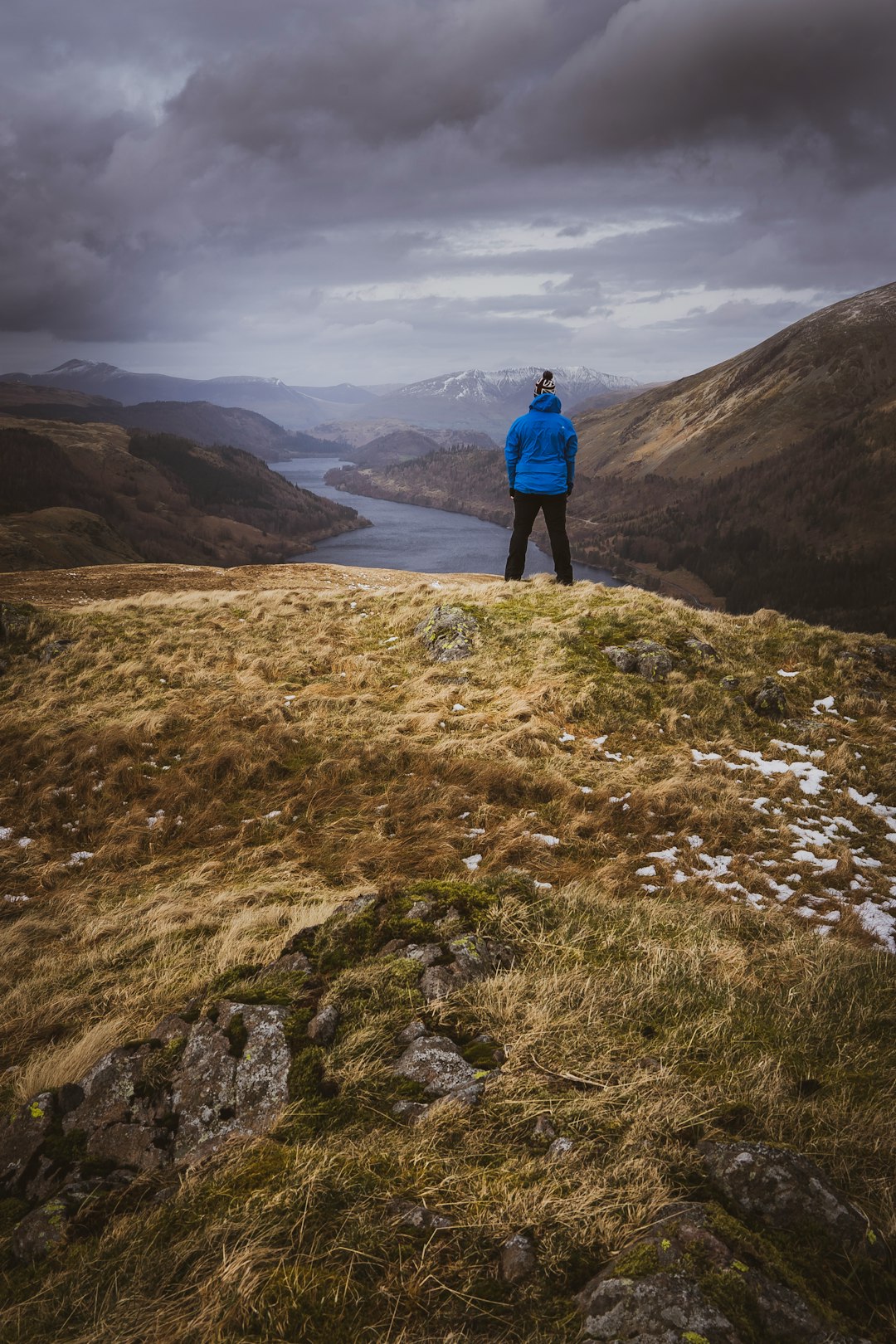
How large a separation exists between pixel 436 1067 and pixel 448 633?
33.3 ft

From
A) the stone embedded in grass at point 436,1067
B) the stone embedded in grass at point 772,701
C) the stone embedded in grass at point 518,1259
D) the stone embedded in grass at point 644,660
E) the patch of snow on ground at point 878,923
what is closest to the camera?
the stone embedded in grass at point 518,1259

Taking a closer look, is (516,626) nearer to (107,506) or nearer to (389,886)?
(389,886)

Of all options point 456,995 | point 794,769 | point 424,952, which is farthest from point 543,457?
point 456,995

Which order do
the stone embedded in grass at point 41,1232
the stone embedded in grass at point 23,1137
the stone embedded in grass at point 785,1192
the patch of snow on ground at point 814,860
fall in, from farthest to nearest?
the patch of snow on ground at point 814,860
the stone embedded in grass at point 23,1137
the stone embedded in grass at point 41,1232
the stone embedded in grass at point 785,1192

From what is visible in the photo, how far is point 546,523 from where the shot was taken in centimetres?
1412

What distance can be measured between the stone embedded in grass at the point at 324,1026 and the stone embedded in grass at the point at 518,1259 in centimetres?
149

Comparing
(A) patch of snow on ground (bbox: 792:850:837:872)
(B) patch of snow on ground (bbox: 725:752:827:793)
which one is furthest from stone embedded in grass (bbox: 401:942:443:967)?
(B) patch of snow on ground (bbox: 725:752:827:793)

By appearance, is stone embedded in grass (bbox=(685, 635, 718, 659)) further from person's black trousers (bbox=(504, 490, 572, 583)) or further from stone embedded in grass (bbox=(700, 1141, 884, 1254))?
stone embedded in grass (bbox=(700, 1141, 884, 1254))

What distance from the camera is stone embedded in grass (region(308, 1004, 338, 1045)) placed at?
138 inches

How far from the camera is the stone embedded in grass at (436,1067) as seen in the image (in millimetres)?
3221

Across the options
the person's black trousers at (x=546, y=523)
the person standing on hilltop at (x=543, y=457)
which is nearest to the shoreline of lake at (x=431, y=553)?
the person's black trousers at (x=546, y=523)

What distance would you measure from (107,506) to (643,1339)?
221m

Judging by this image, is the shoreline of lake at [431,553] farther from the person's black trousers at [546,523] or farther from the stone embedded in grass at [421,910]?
the stone embedded in grass at [421,910]

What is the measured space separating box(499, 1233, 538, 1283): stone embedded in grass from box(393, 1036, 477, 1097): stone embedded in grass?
0.87 metres
